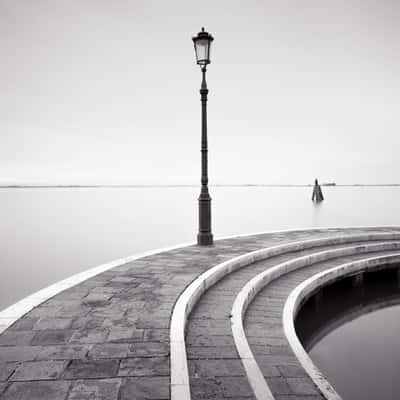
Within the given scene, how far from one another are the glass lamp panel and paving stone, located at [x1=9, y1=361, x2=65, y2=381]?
7729mm

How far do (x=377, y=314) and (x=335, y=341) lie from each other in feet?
5.50

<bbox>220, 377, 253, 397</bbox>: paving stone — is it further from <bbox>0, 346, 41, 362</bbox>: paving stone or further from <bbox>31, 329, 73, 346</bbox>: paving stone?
<bbox>0, 346, 41, 362</bbox>: paving stone

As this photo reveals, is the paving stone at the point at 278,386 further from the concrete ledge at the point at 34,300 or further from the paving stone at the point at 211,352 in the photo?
the concrete ledge at the point at 34,300

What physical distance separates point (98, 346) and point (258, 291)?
3.23 m

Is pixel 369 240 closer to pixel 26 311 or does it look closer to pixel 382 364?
pixel 382 364

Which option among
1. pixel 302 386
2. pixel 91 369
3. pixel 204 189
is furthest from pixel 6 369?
pixel 204 189

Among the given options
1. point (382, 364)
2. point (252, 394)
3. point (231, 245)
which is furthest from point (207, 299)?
point (231, 245)

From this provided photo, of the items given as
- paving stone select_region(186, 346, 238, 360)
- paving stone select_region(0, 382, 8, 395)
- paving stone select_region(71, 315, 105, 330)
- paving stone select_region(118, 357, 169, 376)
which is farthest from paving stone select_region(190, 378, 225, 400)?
paving stone select_region(0, 382, 8, 395)

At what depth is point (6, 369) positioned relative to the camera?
2.84 metres

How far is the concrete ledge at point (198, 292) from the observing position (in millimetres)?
2709

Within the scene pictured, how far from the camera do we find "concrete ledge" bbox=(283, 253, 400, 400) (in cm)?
305

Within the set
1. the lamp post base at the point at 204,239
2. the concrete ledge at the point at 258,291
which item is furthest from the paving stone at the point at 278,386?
the lamp post base at the point at 204,239

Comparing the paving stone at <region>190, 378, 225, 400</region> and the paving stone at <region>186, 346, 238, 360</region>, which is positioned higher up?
the paving stone at <region>186, 346, 238, 360</region>

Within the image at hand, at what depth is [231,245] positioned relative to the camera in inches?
350
